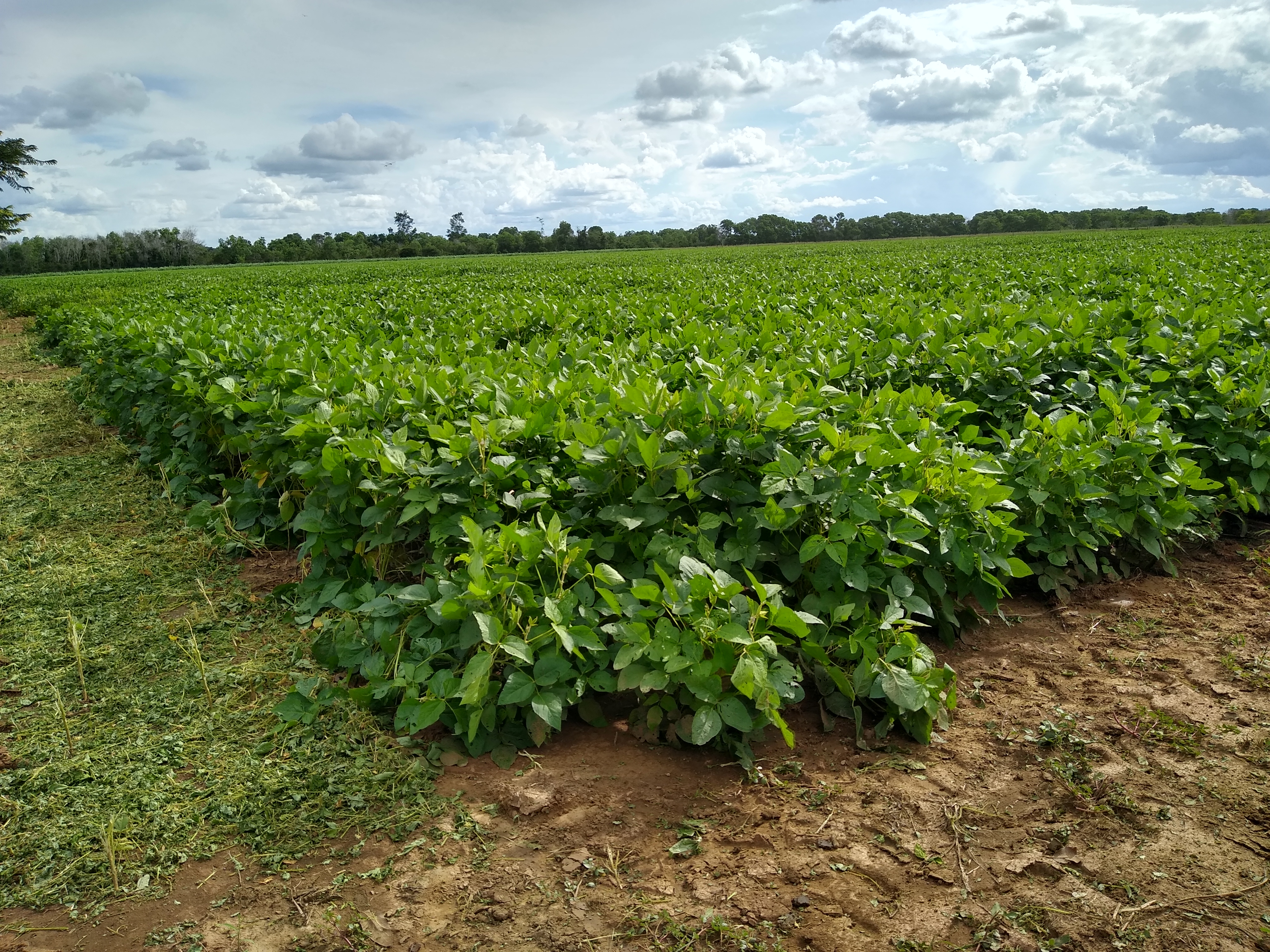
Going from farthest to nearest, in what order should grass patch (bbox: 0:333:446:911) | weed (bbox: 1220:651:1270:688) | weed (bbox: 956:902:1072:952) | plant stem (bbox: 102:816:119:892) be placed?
weed (bbox: 1220:651:1270:688), grass patch (bbox: 0:333:446:911), plant stem (bbox: 102:816:119:892), weed (bbox: 956:902:1072:952)

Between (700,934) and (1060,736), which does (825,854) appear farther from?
(1060,736)

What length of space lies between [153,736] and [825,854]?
2.61 m

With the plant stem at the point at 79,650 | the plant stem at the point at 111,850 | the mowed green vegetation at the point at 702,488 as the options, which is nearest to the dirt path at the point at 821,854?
the plant stem at the point at 111,850

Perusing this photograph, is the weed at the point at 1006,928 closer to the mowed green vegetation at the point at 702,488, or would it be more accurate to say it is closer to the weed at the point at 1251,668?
the mowed green vegetation at the point at 702,488

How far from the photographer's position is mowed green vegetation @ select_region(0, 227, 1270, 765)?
2904 millimetres

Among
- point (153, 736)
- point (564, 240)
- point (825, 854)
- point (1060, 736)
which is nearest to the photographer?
point (825, 854)

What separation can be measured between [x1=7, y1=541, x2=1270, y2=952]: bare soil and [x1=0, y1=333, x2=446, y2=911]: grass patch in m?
0.14

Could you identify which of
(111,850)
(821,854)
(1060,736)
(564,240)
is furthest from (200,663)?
(564,240)

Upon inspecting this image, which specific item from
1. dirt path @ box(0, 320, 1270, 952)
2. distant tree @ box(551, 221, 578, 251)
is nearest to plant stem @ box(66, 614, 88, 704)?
dirt path @ box(0, 320, 1270, 952)

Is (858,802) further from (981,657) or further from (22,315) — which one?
(22,315)

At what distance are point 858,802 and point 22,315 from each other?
106 feet

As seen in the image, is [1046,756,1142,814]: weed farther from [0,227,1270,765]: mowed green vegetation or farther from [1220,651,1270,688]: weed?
[1220,651,1270,688]: weed

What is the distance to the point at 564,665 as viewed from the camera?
282 cm

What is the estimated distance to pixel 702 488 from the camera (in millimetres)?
3408
